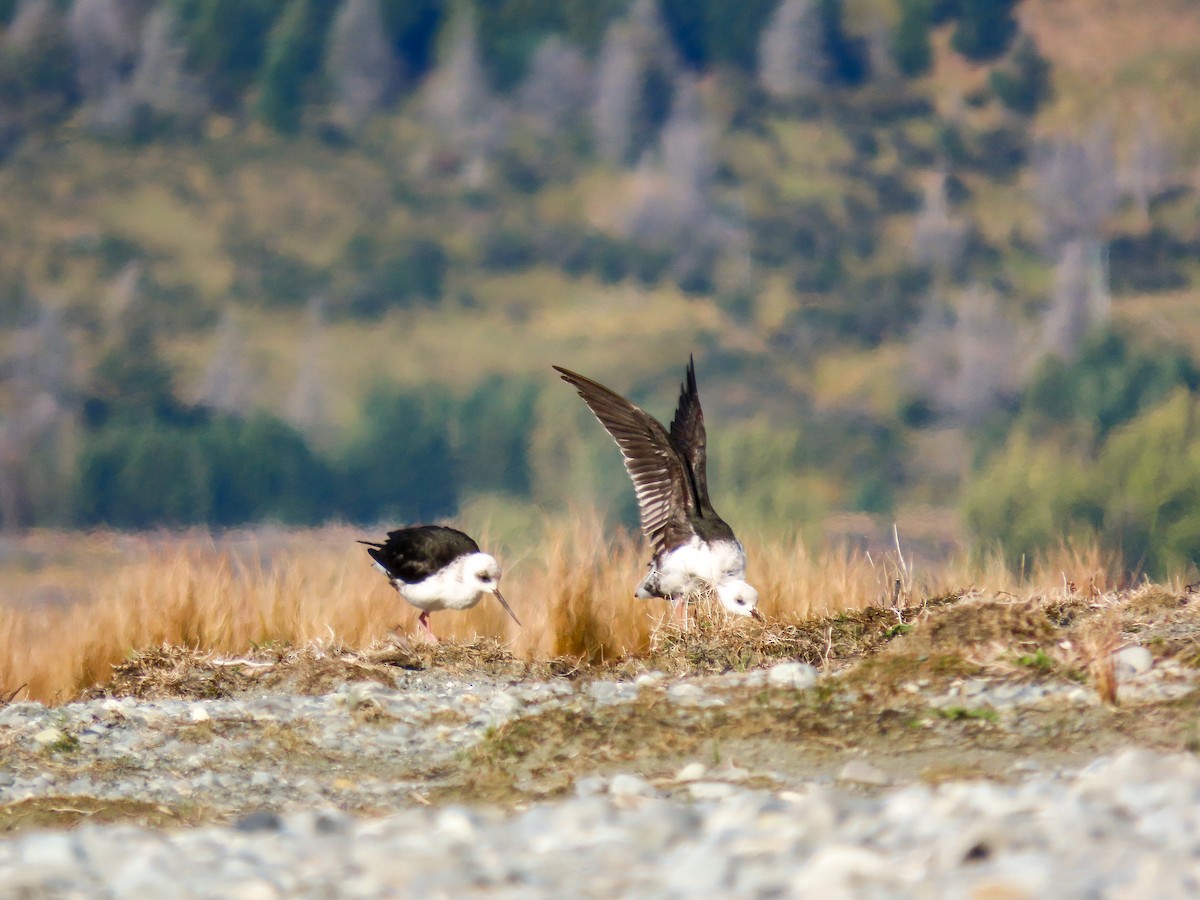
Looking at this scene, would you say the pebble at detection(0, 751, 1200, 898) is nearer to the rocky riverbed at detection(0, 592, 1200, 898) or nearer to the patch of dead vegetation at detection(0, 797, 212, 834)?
the rocky riverbed at detection(0, 592, 1200, 898)

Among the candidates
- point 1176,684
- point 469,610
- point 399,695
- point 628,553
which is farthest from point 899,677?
point 469,610

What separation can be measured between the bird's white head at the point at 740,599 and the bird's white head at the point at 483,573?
1.16 meters

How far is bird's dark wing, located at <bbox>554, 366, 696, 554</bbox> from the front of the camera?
375 inches

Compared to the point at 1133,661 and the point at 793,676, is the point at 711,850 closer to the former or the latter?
the point at 793,676

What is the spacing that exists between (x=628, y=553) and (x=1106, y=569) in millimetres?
2724

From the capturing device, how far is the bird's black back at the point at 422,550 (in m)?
9.29

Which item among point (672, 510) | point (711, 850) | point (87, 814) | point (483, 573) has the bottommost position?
point (87, 814)

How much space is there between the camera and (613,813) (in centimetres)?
444

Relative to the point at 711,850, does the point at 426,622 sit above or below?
below

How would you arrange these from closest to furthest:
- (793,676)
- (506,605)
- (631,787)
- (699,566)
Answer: (631,787) < (793,676) < (699,566) < (506,605)

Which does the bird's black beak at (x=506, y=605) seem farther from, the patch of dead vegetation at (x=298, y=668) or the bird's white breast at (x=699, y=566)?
the bird's white breast at (x=699, y=566)

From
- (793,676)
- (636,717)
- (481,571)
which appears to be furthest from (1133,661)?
(481,571)

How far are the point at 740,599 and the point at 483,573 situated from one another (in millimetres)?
1446

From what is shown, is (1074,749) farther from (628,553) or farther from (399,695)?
(628,553)
